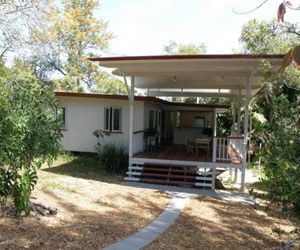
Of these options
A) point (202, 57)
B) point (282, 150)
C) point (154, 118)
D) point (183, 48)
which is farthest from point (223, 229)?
point (183, 48)

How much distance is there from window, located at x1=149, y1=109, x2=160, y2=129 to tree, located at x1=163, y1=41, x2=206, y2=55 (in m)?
24.9

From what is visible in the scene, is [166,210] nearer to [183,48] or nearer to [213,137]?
[213,137]

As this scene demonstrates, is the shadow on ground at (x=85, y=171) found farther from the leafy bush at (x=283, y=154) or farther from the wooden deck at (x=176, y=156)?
the leafy bush at (x=283, y=154)

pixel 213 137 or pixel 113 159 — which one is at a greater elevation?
pixel 213 137

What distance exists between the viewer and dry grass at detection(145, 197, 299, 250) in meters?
6.41

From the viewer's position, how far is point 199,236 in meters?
6.85

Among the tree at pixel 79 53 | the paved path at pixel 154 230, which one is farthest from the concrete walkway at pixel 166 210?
the tree at pixel 79 53

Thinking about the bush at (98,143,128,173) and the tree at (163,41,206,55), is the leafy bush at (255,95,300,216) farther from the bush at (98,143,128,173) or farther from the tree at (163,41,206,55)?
the tree at (163,41,206,55)

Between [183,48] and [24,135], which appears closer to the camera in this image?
[24,135]

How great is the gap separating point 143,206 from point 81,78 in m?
27.2

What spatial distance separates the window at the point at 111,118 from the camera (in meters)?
16.0

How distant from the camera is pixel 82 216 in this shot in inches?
290

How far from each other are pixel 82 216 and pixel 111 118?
353 inches

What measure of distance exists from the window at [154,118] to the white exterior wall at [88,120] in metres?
1.73
